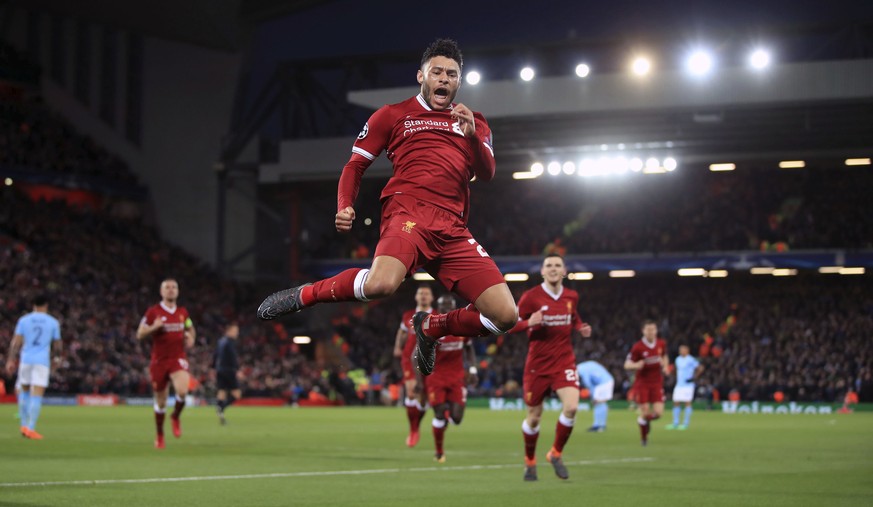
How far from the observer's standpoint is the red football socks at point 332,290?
347 inches

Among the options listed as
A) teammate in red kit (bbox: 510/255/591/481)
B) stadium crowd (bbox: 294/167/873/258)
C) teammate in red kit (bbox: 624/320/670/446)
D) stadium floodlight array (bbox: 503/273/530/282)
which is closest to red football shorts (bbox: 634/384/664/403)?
teammate in red kit (bbox: 624/320/670/446)

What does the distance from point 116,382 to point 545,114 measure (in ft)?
61.1

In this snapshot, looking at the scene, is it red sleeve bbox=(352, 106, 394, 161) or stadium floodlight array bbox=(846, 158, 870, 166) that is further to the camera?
stadium floodlight array bbox=(846, 158, 870, 166)

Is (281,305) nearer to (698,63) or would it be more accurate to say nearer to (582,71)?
(698,63)

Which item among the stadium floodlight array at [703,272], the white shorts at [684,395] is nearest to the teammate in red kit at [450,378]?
the white shorts at [684,395]

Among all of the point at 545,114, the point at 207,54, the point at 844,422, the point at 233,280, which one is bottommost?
the point at 844,422

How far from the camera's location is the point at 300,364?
5356 cm

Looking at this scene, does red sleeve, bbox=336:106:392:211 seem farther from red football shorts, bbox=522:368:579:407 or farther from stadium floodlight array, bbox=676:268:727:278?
stadium floodlight array, bbox=676:268:727:278

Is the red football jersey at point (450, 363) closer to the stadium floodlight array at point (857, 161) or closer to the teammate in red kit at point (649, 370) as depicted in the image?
the teammate in red kit at point (649, 370)

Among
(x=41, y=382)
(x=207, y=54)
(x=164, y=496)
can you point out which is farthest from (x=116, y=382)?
(x=164, y=496)

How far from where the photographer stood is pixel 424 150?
9109 millimetres

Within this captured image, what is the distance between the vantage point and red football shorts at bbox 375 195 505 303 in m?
8.84

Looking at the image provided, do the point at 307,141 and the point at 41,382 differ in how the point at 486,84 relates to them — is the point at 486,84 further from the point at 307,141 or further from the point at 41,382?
the point at 41,382

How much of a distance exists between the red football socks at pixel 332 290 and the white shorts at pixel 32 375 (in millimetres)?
13574
